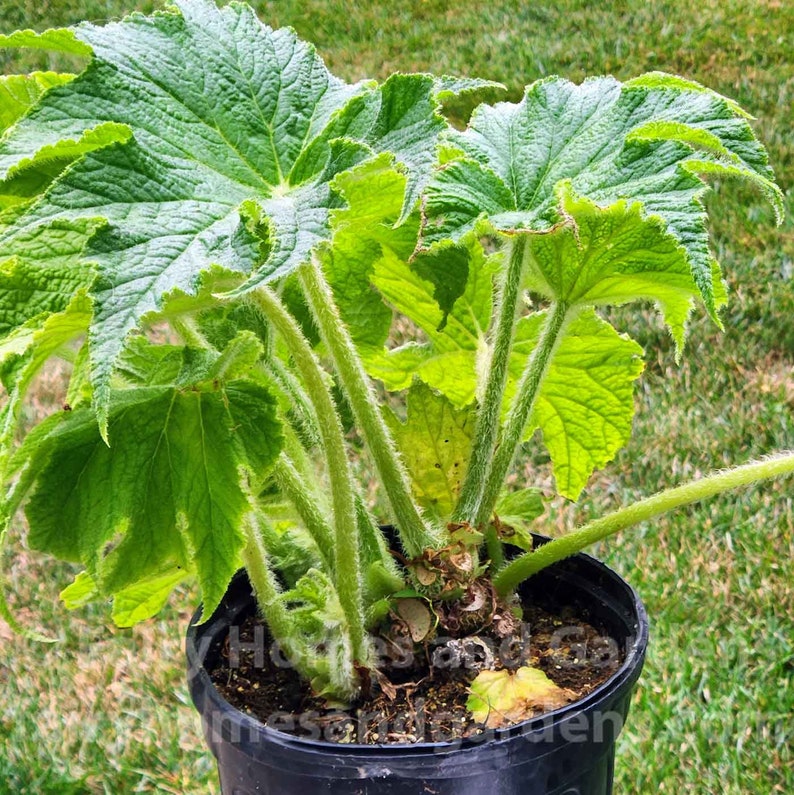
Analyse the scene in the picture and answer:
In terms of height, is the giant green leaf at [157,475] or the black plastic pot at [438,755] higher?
the giant green leaf at [157,475]

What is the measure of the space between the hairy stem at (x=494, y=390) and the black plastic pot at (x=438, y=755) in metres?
0.23

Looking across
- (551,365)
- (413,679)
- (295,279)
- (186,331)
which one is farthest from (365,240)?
(413,679)

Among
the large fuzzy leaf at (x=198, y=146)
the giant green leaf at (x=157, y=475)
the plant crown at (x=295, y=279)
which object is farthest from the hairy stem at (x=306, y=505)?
the large fuzzy leaf at (x=198, y=146)

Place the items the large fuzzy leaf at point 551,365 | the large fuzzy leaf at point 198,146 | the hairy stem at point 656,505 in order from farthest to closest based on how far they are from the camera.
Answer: the large fuzzy leaf at point 551,365 → the hairy stem at point 656,505 → the large fuzzy leaf at point 198,146

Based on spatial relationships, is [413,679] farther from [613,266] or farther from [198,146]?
[198,146]

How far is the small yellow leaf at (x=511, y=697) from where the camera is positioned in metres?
0.98

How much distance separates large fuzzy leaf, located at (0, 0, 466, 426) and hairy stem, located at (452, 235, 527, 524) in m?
0.20

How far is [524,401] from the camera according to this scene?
1071mm

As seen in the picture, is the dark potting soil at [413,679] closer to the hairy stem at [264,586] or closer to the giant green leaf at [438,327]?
the hairy stem at [264,586]

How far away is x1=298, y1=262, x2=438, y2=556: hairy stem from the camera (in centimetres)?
92

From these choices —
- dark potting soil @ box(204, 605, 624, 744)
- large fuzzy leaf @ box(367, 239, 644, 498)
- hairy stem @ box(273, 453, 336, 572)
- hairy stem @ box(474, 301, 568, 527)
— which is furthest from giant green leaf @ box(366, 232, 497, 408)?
dark potting soil @ box(204, 605, 624, 744)

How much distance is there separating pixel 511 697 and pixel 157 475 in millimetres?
407

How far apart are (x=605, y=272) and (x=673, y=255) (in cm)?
7

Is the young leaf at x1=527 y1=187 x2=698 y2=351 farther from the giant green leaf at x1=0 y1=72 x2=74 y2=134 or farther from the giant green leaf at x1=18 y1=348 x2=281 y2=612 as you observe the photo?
the giant green leaf at x1=0 y1=72 x2=74 y2=134
